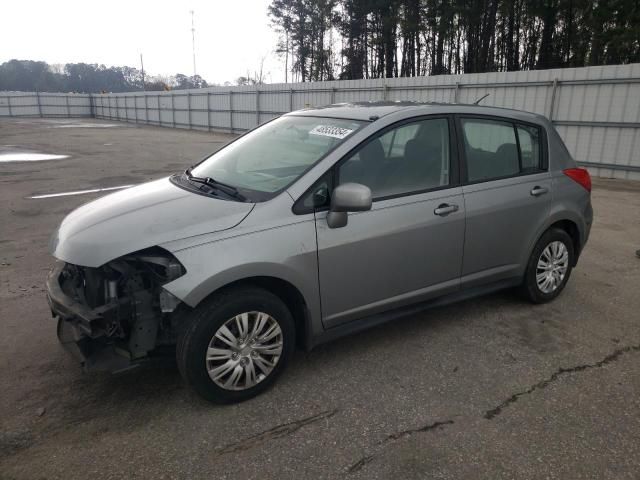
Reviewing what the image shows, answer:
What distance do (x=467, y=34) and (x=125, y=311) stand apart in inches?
1050

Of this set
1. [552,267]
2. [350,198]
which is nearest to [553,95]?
[552,267]

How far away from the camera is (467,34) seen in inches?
1000

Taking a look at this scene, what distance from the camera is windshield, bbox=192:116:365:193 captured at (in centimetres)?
319

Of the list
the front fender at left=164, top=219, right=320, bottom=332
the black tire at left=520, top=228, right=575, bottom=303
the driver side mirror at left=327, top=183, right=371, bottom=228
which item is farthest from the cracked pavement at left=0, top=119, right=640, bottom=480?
the driver side mirror at left=327, top=183, right=371, bottom=228

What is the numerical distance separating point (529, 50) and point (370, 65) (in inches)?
589

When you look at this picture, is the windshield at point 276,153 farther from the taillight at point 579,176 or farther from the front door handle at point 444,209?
the taillight at point 579,176

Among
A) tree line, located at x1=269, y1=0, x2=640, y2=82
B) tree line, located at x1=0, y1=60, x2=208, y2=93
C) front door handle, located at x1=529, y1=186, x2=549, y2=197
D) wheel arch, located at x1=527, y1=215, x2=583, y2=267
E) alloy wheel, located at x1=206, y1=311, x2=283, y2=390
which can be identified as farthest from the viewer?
tree line, located at x1=0, y1=60, x2=208, y2=93

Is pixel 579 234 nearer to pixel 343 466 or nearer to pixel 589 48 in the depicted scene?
pixel 343 466

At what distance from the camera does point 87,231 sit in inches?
112

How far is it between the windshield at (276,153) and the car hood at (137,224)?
1.06ft

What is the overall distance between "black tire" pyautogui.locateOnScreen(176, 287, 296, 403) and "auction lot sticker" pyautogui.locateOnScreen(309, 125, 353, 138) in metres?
1.17

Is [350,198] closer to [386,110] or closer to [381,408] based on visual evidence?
[386,110]

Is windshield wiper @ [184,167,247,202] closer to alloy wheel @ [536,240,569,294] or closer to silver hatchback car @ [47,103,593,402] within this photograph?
silver hatchback car @ [47,103,593,402]

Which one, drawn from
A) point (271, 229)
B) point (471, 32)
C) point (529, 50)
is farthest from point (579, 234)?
point (471, 32)
